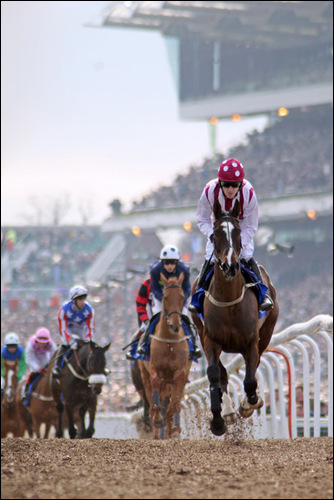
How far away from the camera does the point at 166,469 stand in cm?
485

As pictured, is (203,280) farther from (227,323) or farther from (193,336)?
(193,336)

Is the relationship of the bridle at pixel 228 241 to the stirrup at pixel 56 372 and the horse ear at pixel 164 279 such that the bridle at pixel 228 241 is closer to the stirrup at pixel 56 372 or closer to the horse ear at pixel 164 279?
the horse ear at pixel 164 279

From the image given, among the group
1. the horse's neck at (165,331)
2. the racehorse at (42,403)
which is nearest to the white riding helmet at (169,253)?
the horse's neck at (165,331)

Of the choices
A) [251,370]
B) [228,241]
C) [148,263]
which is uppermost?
[148,263]

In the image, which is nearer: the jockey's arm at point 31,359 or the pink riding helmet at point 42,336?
the jockey's arm at point 31,359

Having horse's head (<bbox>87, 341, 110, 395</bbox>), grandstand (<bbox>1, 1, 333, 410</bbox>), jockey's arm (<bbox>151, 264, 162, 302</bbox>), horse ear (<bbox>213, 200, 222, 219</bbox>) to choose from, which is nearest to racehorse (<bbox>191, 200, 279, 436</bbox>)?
horse ear (<bbox>213, 200, 222, 219</bbox>)

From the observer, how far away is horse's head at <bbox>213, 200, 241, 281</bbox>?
5.75m

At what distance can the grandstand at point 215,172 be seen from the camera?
31766mm

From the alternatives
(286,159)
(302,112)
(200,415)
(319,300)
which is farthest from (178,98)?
(200,415)

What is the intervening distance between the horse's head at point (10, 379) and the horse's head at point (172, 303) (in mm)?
5044

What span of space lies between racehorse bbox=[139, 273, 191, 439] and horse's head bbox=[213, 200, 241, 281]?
3175 millimetres

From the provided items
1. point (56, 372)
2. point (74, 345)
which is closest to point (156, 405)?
point (74, 345)

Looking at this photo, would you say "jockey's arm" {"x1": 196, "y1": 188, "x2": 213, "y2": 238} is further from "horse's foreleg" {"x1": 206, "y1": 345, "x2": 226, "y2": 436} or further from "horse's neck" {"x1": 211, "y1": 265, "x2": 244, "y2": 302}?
"horse's foreleg" {"x1": 206, "y1": 345, "x2": 226, "y2": 436}

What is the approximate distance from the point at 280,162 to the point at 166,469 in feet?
97.8
